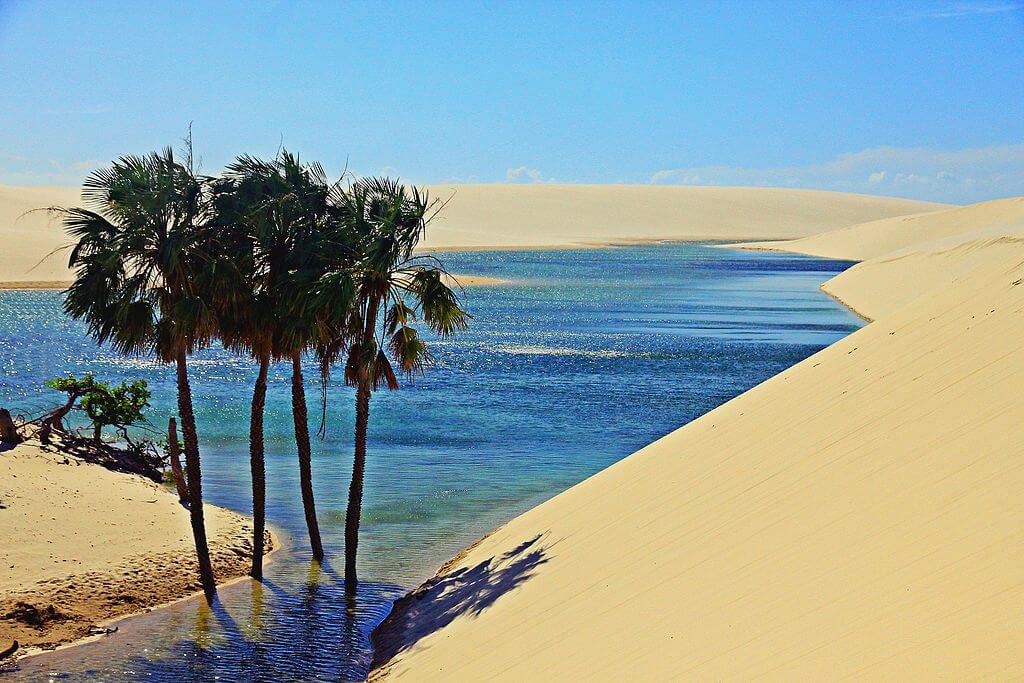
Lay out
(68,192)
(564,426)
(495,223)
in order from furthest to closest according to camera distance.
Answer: (495,223) < (68,192) < (564,426)

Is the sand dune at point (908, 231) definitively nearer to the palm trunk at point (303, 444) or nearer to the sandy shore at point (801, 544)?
the sandy shore at point (801, 544)

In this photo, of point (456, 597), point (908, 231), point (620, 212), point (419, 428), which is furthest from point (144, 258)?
point (620, 212)

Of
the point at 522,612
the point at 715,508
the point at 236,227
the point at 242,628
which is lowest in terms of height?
the point at 242,628

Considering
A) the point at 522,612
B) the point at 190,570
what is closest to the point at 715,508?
the point at 522,612

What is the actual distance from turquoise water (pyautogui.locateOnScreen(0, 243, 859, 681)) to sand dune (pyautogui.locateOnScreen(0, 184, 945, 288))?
70127 millimetres

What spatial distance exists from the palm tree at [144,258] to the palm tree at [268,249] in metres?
0.34

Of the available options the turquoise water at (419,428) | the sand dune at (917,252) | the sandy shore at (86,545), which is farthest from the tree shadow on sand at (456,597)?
the sand dune at (917,252)

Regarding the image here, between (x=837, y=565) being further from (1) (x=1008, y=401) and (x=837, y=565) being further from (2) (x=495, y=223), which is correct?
(2) (x=495, y=223)

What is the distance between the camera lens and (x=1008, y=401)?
8508mm

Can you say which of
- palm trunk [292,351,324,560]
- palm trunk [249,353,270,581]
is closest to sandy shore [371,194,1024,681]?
palm trunk [292,351,324,560]

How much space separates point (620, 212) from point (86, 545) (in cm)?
15174

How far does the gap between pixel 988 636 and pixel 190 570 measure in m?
11.2

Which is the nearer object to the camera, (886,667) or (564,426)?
(886,667)

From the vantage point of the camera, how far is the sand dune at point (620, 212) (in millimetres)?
127688
